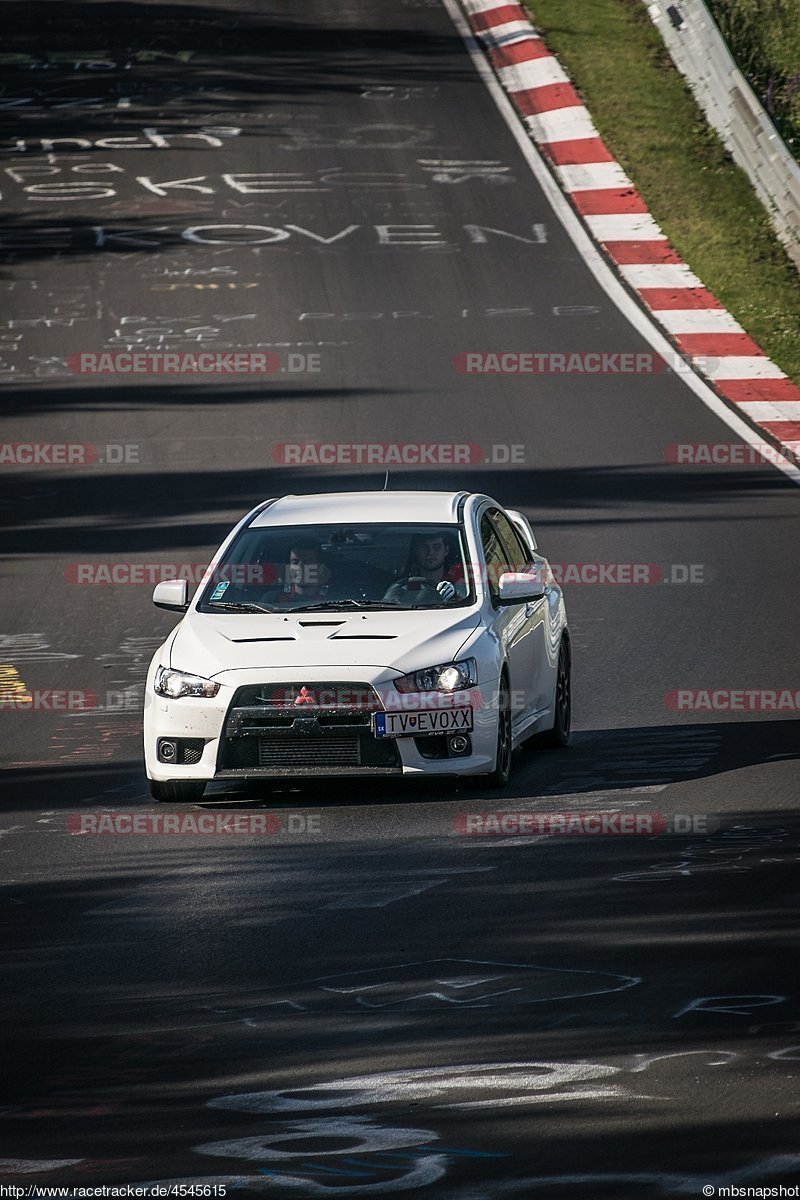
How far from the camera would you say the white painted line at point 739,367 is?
23.9 m

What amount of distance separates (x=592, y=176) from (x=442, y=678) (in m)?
21.0

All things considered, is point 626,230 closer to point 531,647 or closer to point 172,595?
point 531,647

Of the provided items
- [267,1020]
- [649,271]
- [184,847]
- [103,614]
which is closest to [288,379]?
[649,271]

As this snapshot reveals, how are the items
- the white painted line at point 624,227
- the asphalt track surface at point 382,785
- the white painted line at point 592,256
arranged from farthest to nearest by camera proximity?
the white painted line at point 624,227 < the white painted line at point 592,256 < the asphalt track surface at point 382,785

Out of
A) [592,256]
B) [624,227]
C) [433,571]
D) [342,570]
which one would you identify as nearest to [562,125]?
[624,227]

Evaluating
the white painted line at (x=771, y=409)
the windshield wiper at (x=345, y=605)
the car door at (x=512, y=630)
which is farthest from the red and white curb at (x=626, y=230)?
the windshield wiper at (x=345, y=605)

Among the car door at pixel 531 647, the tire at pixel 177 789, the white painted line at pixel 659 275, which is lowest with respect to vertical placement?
the white painted line at pixel 659 275

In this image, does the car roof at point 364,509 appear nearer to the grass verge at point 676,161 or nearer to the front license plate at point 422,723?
the front license plate at point 422,723

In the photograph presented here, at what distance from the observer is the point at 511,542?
12.3m

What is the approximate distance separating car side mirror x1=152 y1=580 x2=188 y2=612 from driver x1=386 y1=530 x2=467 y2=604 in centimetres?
112

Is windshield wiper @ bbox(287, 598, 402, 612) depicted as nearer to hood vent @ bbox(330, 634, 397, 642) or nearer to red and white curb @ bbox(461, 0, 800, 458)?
hood vent @ bbox(330, 634, 397, 642)

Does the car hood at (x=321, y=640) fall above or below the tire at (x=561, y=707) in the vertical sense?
above

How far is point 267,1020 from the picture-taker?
6527mm

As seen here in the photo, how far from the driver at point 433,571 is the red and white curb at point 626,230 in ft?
34.9
